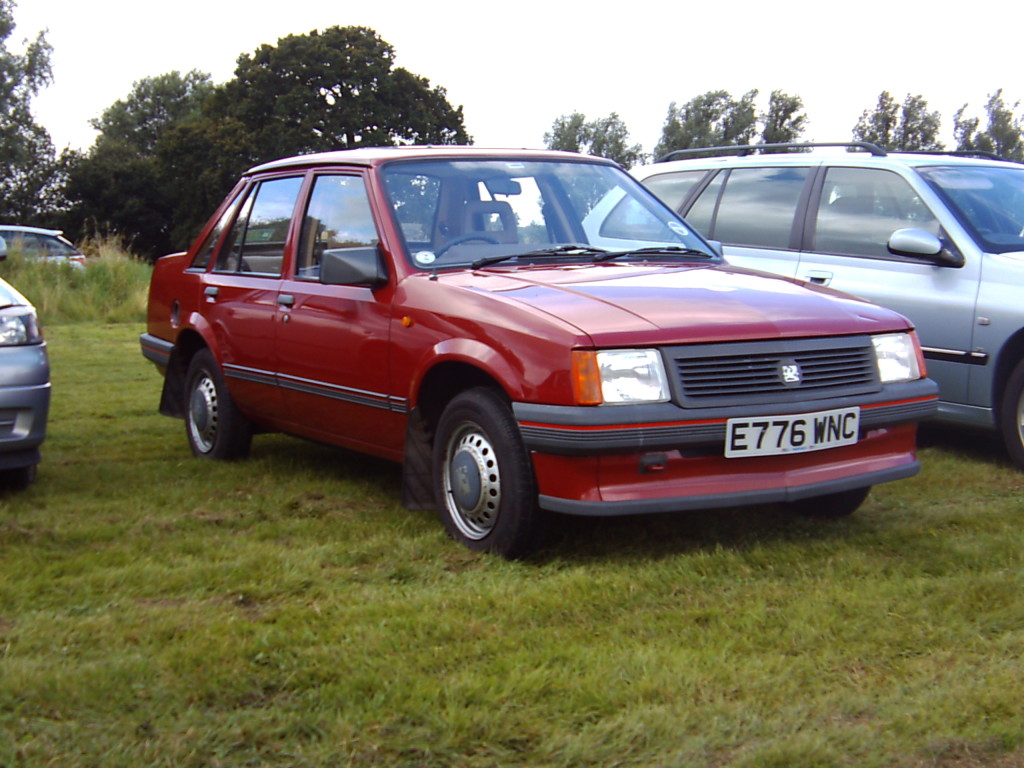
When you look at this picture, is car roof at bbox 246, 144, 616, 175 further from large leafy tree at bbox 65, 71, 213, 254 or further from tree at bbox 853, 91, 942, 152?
large leafy tree at bbox 65, 71, 213, 254

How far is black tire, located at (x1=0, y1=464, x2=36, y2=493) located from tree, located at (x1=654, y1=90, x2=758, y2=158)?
40078 mm

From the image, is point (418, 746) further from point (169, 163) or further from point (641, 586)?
point (169, 163)

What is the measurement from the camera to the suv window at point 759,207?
7.84 meters

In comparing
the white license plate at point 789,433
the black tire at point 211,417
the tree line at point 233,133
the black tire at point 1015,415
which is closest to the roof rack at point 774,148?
the black tire at point 1015,415

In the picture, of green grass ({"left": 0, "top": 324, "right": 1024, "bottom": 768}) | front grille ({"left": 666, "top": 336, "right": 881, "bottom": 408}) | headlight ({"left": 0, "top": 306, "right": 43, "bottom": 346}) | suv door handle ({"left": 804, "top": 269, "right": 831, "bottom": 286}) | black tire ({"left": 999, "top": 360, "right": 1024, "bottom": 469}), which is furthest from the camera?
suv door handle ({"left": 804, "top": 269, "right": 831, "bottom": 286})

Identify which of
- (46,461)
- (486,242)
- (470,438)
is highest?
(486,242)

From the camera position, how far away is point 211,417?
688 cm

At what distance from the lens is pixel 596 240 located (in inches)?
226

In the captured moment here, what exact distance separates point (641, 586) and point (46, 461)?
4.14 meters

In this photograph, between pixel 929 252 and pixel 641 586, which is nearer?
pixel 641 586

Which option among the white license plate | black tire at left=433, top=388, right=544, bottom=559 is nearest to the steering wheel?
black tire at left=433, top=388, right=544, bottom=559

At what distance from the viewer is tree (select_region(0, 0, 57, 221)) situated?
49.9 meters

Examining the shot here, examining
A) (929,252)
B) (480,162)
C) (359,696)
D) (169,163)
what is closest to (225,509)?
(480,162)

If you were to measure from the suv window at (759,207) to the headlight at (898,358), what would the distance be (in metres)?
2.74
